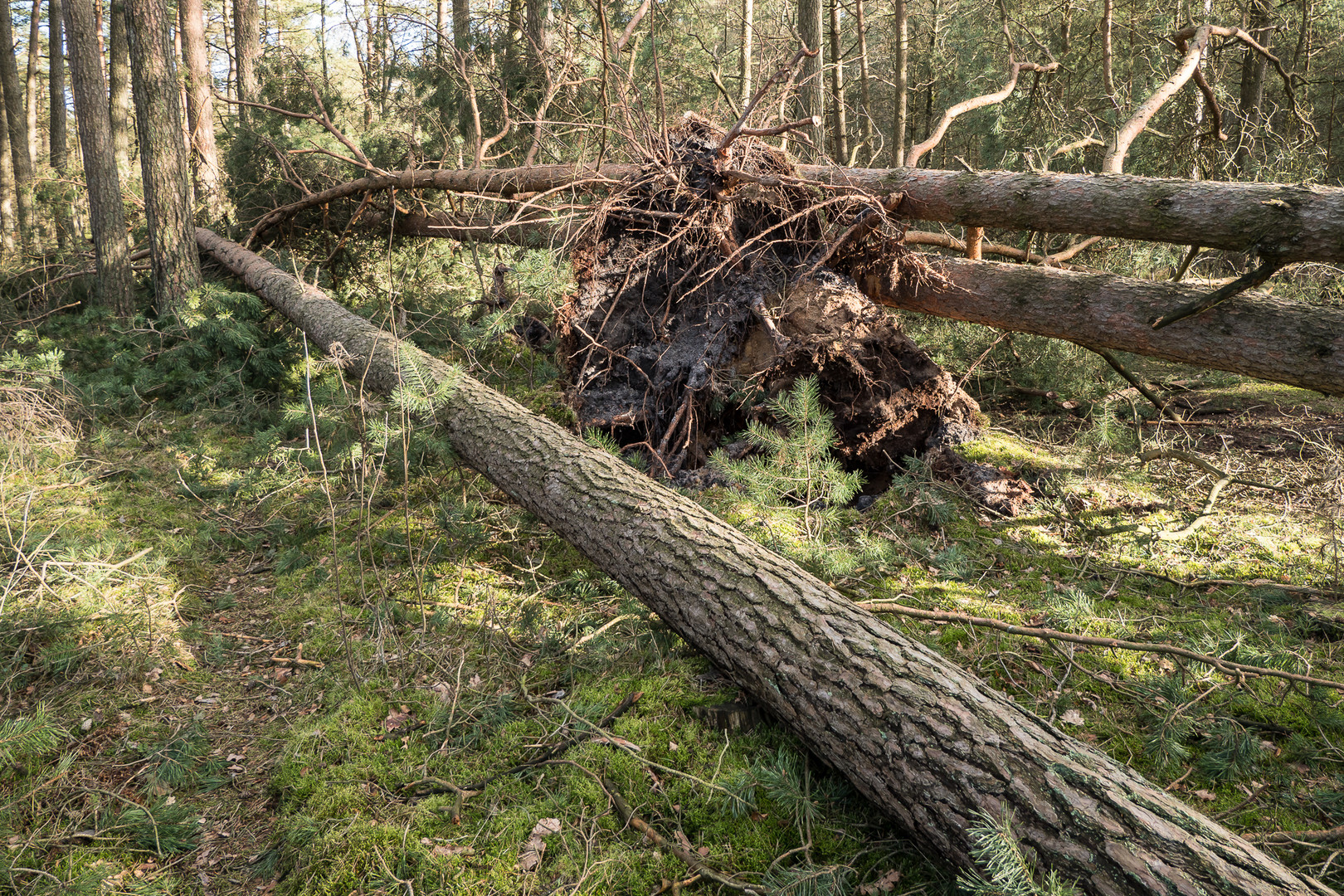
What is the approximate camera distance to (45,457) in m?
4.91

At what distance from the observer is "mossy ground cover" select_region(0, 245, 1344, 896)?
2275 millimetres

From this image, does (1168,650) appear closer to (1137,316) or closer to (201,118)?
(1137,316)

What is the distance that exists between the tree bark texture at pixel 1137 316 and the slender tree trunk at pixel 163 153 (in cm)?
684

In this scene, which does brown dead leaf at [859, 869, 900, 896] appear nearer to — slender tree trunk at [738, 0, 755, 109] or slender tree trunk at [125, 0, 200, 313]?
slender tree trunk at [738, 0, 755, 109]

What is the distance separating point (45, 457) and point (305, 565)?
244 cm

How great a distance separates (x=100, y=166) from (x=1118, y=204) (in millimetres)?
9564

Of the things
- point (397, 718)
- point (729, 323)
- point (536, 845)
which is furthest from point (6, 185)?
point (536, 845)

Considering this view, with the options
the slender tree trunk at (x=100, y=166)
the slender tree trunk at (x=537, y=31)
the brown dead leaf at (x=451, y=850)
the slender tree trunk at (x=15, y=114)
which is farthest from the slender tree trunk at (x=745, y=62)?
the slender tree trunk at (x=15, y=114)

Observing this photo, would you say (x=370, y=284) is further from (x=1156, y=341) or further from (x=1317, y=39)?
(x=1317, y=39)

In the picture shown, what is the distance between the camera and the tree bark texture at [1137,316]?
3785mm

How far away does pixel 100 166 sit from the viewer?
739 cm

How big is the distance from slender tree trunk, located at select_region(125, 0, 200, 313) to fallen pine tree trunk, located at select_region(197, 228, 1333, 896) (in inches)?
232

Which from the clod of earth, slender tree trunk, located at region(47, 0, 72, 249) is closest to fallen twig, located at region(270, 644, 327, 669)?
the clod of earth

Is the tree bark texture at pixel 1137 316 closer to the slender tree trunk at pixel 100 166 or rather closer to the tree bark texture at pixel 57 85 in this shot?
the slender tree trunk at pixel 100 166
